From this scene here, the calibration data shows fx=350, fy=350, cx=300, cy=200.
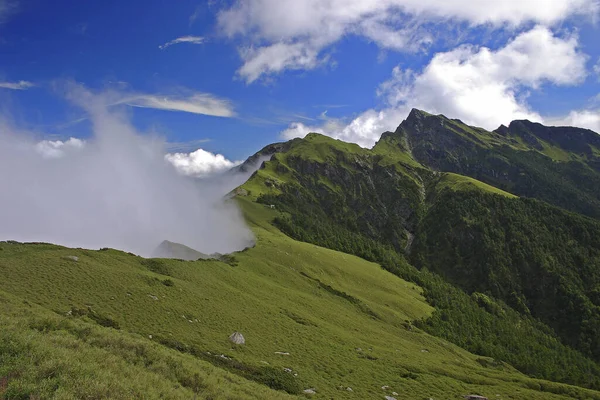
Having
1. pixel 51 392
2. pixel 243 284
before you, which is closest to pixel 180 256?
pixel 243 284

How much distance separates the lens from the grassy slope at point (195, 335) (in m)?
21.8

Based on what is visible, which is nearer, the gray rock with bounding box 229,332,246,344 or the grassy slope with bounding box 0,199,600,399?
the grassy slope with bounding box 0,199,600,399

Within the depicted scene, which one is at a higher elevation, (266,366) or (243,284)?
(243,284)

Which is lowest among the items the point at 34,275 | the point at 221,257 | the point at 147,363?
the point at 147,363

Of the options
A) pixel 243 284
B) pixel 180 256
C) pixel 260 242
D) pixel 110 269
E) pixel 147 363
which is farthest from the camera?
pixel 260 242

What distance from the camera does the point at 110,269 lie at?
57.7 metres

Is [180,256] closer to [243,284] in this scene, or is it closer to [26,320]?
[243,284]

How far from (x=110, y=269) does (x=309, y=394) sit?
39.1 m

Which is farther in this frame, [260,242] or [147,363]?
[260,242]

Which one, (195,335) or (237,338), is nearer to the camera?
(195,335)

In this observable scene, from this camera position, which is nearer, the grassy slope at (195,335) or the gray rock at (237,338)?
the grassy slope at (195,335)

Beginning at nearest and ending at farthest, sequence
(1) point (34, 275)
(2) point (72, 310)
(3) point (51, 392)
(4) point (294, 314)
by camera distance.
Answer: (3) point (51, 392)
(2) point (72, 310)
(1) point (34, 275)
(4) point (294, 314)

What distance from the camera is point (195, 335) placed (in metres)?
45.2

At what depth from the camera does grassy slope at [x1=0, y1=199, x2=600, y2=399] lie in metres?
21.8
